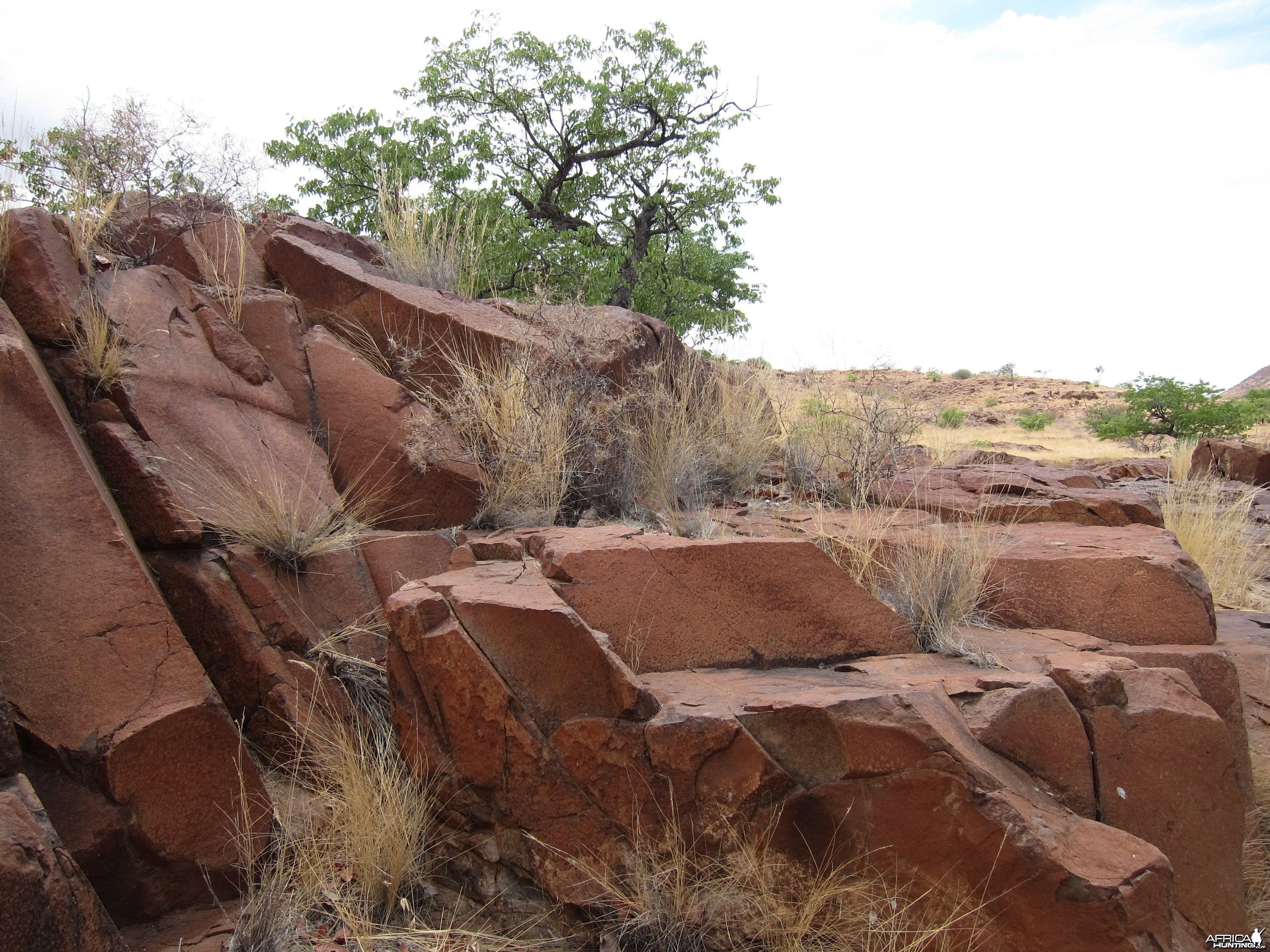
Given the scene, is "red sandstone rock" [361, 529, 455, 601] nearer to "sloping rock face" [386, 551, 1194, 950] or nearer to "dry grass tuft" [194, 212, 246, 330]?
"sloping rock face" [386, 551, 1194, 950]

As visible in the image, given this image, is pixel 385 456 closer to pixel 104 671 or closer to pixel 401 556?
pixel 401 556

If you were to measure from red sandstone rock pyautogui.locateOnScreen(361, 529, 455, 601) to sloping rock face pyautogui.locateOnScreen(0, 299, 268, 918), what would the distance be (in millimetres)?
1163

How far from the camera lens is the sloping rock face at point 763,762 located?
2676mm

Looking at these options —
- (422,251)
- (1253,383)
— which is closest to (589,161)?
(422,251)

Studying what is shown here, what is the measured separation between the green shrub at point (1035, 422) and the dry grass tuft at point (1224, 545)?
11.2 m

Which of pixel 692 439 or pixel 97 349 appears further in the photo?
pixel 692 439

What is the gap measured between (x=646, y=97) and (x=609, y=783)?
12111 millimetres

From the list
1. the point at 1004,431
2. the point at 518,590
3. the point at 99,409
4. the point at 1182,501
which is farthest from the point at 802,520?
the point at 1004,431

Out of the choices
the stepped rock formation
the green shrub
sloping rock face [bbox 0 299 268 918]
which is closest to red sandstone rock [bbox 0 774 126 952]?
the stepped rock formation

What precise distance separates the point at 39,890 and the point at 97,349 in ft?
8.87

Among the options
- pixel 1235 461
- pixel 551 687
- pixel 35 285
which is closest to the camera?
pixel 551 687

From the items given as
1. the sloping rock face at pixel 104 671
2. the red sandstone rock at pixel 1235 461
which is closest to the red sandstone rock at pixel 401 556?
the sloping rock face at pixel 104 671

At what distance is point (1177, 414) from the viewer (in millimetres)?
14961

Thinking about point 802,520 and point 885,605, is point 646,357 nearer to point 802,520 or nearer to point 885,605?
point 802,520
